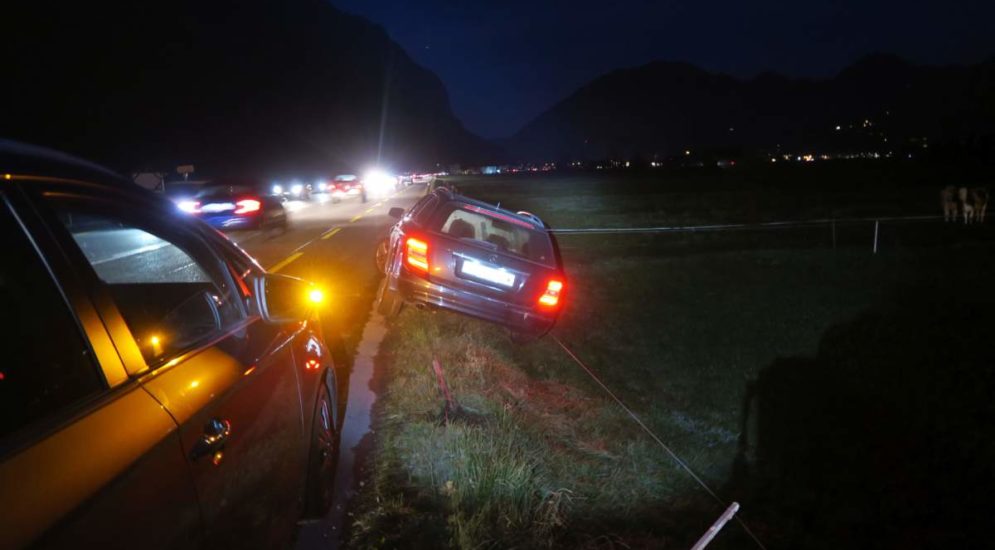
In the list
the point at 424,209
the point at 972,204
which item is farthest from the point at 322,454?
the point at 972,204

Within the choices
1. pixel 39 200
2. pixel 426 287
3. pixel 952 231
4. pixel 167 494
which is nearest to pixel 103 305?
pixel 39 200

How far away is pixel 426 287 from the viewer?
776cm

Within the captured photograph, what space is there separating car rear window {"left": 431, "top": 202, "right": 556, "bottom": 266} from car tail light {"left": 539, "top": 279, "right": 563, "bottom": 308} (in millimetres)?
221

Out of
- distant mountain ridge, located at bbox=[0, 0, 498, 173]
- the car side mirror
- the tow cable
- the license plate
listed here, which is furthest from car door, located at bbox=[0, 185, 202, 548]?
distant mountain ridge, located at bbox=[0, 0, 498, 173]

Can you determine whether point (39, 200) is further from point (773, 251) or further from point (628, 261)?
point (773, 251)

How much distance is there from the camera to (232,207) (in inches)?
755

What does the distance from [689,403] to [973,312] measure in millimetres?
5628

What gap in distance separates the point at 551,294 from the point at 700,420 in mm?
2041

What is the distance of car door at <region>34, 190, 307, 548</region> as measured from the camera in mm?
1961

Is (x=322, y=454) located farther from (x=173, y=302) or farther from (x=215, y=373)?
(x=215, y=373)

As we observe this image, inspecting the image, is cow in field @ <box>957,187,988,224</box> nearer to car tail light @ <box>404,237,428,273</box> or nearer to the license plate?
the license plate

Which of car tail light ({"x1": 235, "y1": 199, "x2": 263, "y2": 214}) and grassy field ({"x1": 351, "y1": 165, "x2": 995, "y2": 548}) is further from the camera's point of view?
car tail light ({"x1": 235, "y1": 199, "x2": 263, "y2": 214})

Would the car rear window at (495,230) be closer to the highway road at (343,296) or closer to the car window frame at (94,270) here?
the highway road at (343,296)

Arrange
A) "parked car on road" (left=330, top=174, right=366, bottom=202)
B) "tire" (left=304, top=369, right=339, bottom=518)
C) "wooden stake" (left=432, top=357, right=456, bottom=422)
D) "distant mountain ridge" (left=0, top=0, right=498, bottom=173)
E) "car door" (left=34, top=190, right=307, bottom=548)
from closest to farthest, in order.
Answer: "car door" (left=34, top=190, right=307, bottom=548)
"tire" (left=304, top=369, right=339, bottom=518)
"wooden stake" (left=432, top=357, right=456, bottom=422)
"parked car on road" (left=330, top=174, right=366, bottom=202)
"distant mountain ridge" (left=0, top=0, right=498, bottom=173)
